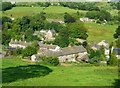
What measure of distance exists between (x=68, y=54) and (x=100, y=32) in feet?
87.9

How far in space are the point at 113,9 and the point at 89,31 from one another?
45.1 m

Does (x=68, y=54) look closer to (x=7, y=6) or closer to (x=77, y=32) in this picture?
(x=77, y=32)

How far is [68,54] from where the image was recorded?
1523 inches

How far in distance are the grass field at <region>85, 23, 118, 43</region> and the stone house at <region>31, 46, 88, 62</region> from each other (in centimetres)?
1415

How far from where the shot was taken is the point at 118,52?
117ft

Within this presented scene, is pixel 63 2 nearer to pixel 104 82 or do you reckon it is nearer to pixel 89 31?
pixel 89 31

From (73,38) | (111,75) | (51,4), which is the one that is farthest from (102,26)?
(111,75)

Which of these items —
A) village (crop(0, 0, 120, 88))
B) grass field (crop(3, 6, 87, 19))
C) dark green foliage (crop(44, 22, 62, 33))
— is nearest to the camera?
village (crop(0, 0, 120, 88))

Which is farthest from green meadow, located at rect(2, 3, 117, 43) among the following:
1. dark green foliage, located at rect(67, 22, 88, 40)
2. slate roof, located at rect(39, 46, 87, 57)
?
slate roof, located at rect(39, 46, 87, 57)

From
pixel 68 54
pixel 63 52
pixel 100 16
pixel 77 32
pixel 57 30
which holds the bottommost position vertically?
pixel 68 54

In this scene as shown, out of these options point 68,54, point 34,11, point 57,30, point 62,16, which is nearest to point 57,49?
point 68,54

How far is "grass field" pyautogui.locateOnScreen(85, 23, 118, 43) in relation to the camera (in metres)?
55.3

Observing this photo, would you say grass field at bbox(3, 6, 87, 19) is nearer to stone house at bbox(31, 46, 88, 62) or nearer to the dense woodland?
the dense woodland

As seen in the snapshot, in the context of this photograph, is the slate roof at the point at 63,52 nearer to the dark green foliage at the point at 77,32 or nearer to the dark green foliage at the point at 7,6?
the dark green foliage at the point at 77,32
